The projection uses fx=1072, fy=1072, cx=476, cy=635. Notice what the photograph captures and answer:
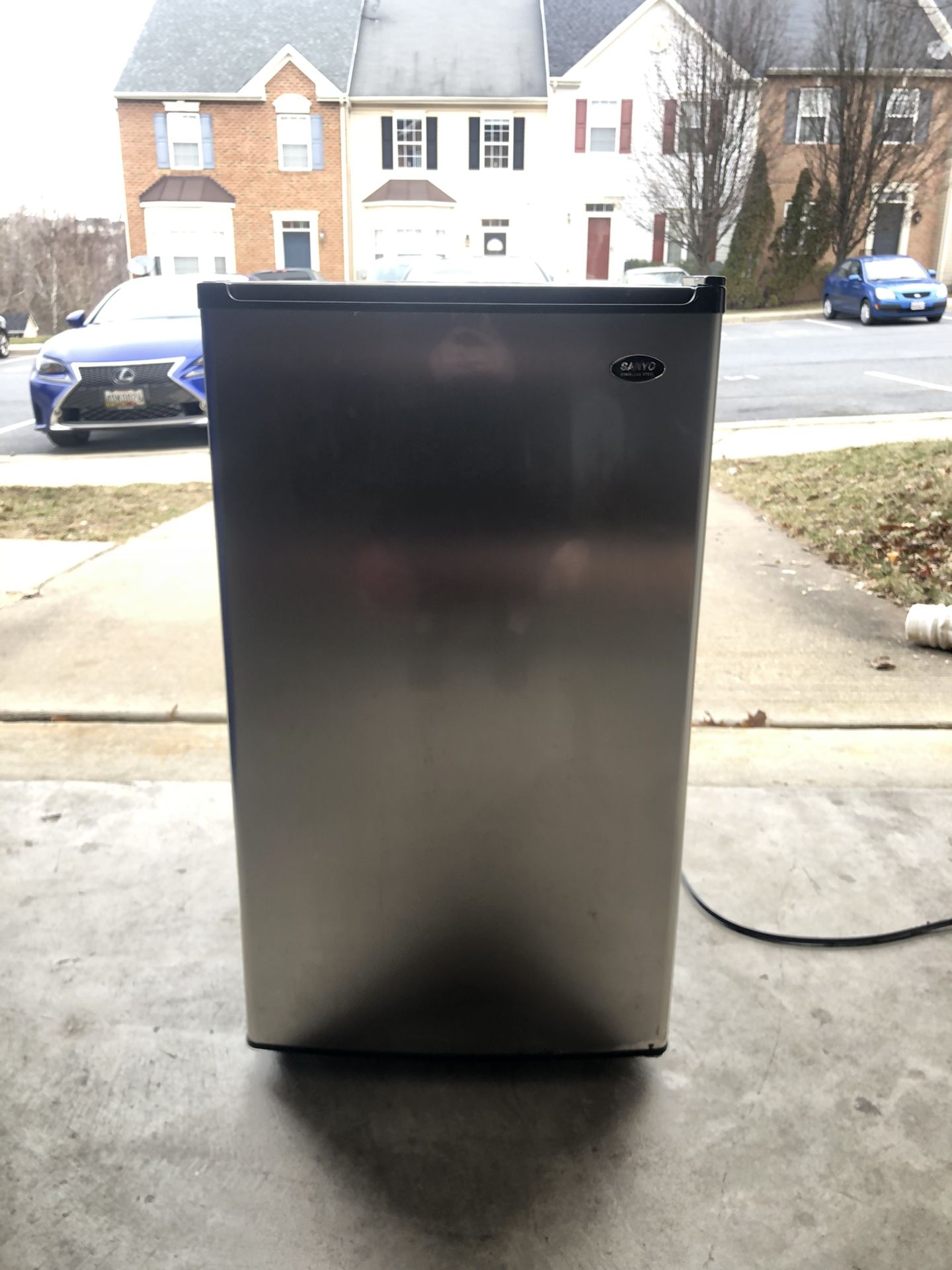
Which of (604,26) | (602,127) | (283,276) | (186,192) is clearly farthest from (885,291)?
(186,192)

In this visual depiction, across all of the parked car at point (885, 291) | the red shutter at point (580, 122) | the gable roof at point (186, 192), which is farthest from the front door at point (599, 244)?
the gable roof at point (186, 192)

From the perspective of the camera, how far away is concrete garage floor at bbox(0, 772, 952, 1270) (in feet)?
5.24

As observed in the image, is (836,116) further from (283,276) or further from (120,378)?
(283,276)

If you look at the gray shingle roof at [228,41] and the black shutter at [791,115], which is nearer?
the black shutter at [791,115]

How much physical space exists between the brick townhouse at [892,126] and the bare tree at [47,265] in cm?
2720

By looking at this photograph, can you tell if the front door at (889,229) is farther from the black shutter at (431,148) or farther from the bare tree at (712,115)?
the black shutter at (431,148)

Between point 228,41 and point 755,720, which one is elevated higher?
point 228,41

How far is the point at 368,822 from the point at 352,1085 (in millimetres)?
509

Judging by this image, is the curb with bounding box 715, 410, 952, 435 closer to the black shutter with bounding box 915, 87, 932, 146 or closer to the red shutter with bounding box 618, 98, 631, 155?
the black shutter with bounding box 915, 87, 932, 146

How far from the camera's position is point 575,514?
161cm

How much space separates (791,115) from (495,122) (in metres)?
8.89

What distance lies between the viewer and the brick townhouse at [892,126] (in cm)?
2989

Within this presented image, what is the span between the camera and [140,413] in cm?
906

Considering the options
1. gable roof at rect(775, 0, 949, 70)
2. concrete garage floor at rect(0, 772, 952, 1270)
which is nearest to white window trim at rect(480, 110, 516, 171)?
gable roof at rect(775, 0, 949, 70)
